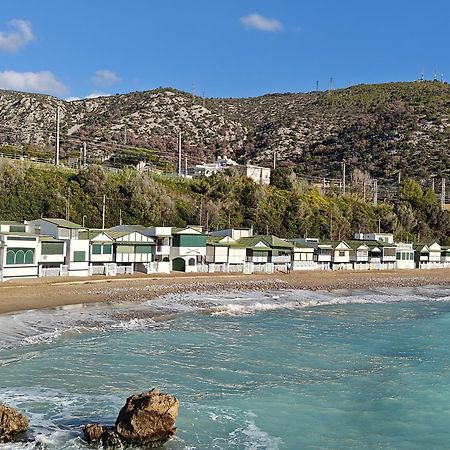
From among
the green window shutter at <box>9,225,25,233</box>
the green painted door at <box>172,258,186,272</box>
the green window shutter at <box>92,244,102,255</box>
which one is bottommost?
the green painted door at <box>172,258,186,272</box>

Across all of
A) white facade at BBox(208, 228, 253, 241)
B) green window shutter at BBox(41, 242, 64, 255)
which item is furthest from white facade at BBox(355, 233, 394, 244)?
green window shutter at BBox(41, 242, 64, 255)

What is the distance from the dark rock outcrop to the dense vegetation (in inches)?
1684

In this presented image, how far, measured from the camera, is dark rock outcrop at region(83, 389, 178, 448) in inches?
500

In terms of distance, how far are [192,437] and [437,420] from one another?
268 inches

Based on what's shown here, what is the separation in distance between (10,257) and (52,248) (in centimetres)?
358

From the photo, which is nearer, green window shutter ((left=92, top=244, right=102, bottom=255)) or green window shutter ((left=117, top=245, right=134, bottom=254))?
green window shutter ((left=92, top=244, right=102, bottom=255))

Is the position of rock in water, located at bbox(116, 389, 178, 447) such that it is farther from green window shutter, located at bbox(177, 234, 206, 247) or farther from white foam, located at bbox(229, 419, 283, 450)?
green window shutter, located at bbox(177, 234, 206, 247)

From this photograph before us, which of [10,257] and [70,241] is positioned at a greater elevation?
[70,241]

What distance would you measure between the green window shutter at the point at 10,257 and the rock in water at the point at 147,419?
2472 cm

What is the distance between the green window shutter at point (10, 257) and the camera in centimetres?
3525

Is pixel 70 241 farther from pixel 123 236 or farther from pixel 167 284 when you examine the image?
pixel 167 284

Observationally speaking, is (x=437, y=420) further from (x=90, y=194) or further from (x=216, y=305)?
(x=90, y=194)

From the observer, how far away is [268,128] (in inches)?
5335

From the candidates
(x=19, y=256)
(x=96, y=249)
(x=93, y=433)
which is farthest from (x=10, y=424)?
(x=96, y=249)
